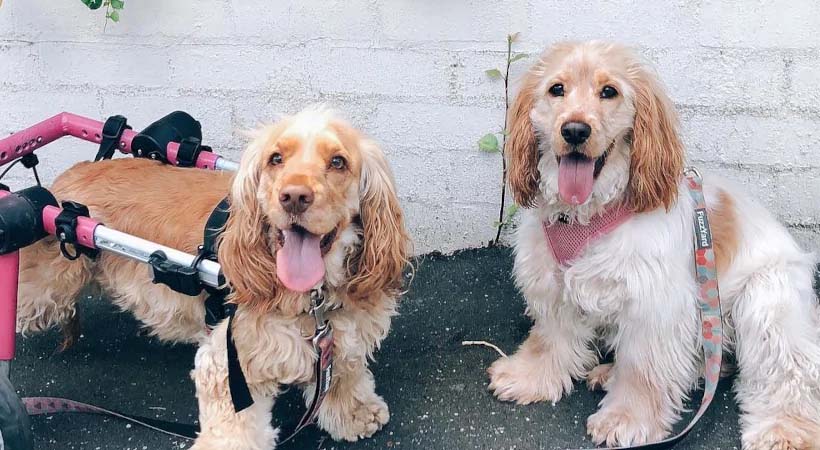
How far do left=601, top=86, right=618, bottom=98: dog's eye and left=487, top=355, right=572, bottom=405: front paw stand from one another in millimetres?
1176

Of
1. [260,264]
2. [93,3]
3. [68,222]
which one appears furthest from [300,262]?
[93,3]

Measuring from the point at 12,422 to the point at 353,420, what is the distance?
3.78ft

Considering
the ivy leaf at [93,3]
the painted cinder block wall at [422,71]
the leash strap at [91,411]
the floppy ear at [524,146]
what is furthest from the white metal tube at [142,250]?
the painted cinder block wall at [422,71]

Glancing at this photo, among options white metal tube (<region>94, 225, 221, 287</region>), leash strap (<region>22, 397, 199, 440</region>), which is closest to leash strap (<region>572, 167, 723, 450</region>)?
white metal tube (<region>94, 225, 221, 287</region>)

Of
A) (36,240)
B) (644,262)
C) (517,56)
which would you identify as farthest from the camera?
(517,56)

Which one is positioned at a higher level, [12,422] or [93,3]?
[93,3]

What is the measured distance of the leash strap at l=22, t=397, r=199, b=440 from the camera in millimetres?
2602

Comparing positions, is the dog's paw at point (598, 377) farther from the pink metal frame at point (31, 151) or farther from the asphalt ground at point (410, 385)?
the pink metal frame at point (31, 151)

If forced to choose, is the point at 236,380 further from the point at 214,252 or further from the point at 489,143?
the point at 489,143

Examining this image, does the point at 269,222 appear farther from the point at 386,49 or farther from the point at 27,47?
the point at 27,47

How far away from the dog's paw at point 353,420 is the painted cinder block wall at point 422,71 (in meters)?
1.47

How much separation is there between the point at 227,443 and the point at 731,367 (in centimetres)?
202

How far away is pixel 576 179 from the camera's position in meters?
2.42

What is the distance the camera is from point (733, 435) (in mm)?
2734
